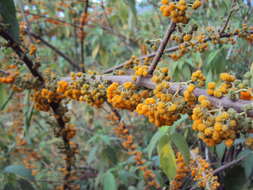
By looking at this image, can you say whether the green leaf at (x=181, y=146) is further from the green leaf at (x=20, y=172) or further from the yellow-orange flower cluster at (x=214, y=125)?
the green leaf at (x=20, y=172)

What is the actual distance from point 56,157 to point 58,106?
10.0 ft

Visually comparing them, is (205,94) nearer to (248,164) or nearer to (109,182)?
(248,164)

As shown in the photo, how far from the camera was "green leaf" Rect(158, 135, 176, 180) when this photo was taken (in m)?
1.55

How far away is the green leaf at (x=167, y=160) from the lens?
1548 millimetres

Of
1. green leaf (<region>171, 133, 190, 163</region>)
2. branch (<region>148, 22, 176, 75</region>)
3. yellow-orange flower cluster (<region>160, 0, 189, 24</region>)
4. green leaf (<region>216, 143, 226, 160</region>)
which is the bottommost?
green leaf (<region>216, 143, 226, 160</region>)

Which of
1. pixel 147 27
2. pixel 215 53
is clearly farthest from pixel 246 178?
pixel 147 27

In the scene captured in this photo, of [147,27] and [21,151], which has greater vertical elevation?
[147,27]

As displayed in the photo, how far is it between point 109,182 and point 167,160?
93cm

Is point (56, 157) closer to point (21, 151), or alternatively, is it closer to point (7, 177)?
point (21, 151)

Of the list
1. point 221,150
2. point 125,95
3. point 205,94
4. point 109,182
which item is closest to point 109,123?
point 109,182

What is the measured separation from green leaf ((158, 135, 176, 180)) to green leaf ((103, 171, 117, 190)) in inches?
33.9

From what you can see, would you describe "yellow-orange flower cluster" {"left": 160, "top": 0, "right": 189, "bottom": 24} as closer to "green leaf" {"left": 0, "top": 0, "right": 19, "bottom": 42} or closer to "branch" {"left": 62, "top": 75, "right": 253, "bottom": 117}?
"branch" {"left": 62, "top": 75, "right": 253, "bottom": 117}

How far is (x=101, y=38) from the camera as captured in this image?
153 inches

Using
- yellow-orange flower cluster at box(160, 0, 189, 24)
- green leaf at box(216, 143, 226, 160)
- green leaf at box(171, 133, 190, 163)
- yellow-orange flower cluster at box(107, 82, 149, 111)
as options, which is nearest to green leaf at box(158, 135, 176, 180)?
green leaf at box(171, 133, 190, 163)
